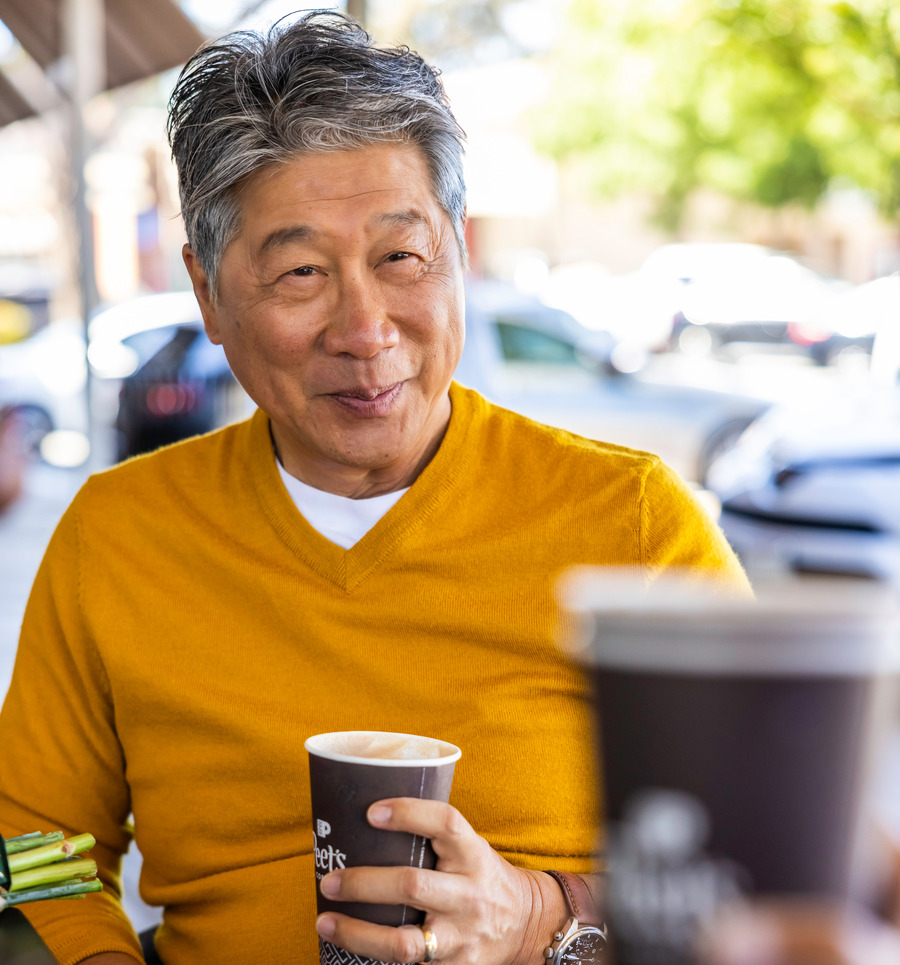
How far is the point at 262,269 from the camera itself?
1.54 metres

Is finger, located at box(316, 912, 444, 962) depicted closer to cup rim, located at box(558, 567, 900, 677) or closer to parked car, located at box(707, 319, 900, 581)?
cup rim, located at box(558, 567, 900, 677)

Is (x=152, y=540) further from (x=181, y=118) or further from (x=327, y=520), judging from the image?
(x=181, y=118)

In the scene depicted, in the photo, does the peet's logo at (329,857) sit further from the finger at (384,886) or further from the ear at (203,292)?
the ear at (203,292)

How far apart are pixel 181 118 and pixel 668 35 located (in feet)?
49.9

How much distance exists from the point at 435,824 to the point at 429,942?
144mm

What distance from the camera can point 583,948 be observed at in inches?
51.7

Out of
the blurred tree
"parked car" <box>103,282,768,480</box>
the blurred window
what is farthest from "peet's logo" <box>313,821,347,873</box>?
the blurred tree

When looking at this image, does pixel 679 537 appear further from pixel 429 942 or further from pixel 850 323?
pixel 850 323

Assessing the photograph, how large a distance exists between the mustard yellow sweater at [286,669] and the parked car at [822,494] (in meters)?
3.79

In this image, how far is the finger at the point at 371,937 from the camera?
93 centimetres

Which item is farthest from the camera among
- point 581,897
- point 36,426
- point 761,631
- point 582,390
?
point 36,426

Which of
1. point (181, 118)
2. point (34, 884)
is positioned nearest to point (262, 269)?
point (181, 118)

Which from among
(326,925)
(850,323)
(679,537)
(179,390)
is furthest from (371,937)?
(850,323)

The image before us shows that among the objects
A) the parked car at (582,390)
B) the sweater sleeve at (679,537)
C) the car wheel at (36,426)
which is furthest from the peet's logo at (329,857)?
the car wheel at (36,426)
